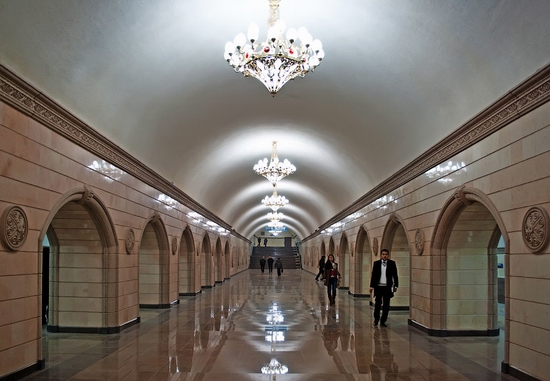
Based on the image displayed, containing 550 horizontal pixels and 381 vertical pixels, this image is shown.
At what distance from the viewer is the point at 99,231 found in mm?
10945

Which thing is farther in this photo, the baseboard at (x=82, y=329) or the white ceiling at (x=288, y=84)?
the baseboard at (x=82, y=329)

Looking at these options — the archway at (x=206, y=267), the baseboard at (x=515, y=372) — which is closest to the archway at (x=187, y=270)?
the archway at (x=206, y=267)

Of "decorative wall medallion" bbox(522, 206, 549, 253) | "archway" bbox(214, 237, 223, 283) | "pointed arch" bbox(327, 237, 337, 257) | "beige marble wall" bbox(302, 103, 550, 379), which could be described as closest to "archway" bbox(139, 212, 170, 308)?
"beige marble wall" bbox(302, 103, 550, 379)

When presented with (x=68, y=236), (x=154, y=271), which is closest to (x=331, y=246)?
(x=154, y=271)

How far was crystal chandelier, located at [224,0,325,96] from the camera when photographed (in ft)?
24.6

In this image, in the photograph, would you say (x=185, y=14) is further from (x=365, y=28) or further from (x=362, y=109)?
(x=362, y=109)

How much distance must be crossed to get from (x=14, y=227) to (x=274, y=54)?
4.00m

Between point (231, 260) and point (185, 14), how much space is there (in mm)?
28596

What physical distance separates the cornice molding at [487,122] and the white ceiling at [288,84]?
7.0 inches

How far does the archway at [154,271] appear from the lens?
1595cm

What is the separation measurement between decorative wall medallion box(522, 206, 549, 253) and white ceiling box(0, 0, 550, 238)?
1.76m

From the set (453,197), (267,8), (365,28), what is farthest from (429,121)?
(267,8)

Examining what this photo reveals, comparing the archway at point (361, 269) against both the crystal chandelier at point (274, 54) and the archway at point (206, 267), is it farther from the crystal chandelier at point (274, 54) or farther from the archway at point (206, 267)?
the crystal chandelier at point (274, 54)

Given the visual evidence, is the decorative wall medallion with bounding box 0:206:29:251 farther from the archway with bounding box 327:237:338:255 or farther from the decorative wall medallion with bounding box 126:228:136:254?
the archway with bounding box 327:237:338:255
